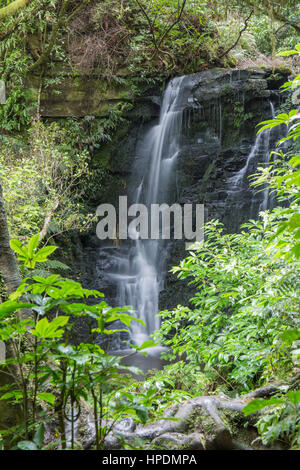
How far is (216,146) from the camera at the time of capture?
9.47m

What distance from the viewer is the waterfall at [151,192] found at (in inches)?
362

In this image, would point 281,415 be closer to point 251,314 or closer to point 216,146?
point 251,314

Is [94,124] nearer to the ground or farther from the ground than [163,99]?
nearer to the ground

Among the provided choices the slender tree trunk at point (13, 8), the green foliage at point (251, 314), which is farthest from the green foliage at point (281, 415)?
the slender tree trunk at point (13, 8)

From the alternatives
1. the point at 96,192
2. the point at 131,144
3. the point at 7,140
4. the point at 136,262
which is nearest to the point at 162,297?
the point at 136,262

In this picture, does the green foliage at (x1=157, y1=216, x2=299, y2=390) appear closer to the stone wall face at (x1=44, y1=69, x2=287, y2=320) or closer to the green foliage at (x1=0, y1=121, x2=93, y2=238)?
the green foliage at (x1=0, y1=121, x2=93, y2=238)

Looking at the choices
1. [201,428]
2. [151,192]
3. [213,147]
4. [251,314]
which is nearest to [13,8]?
[151,192]

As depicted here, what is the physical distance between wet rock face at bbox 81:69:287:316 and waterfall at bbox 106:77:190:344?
0.87 ft

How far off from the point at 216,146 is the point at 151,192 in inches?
92.2

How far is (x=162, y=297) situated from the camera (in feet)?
28.7

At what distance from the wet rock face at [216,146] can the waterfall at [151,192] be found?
0.26 metres

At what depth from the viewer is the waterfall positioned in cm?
920
